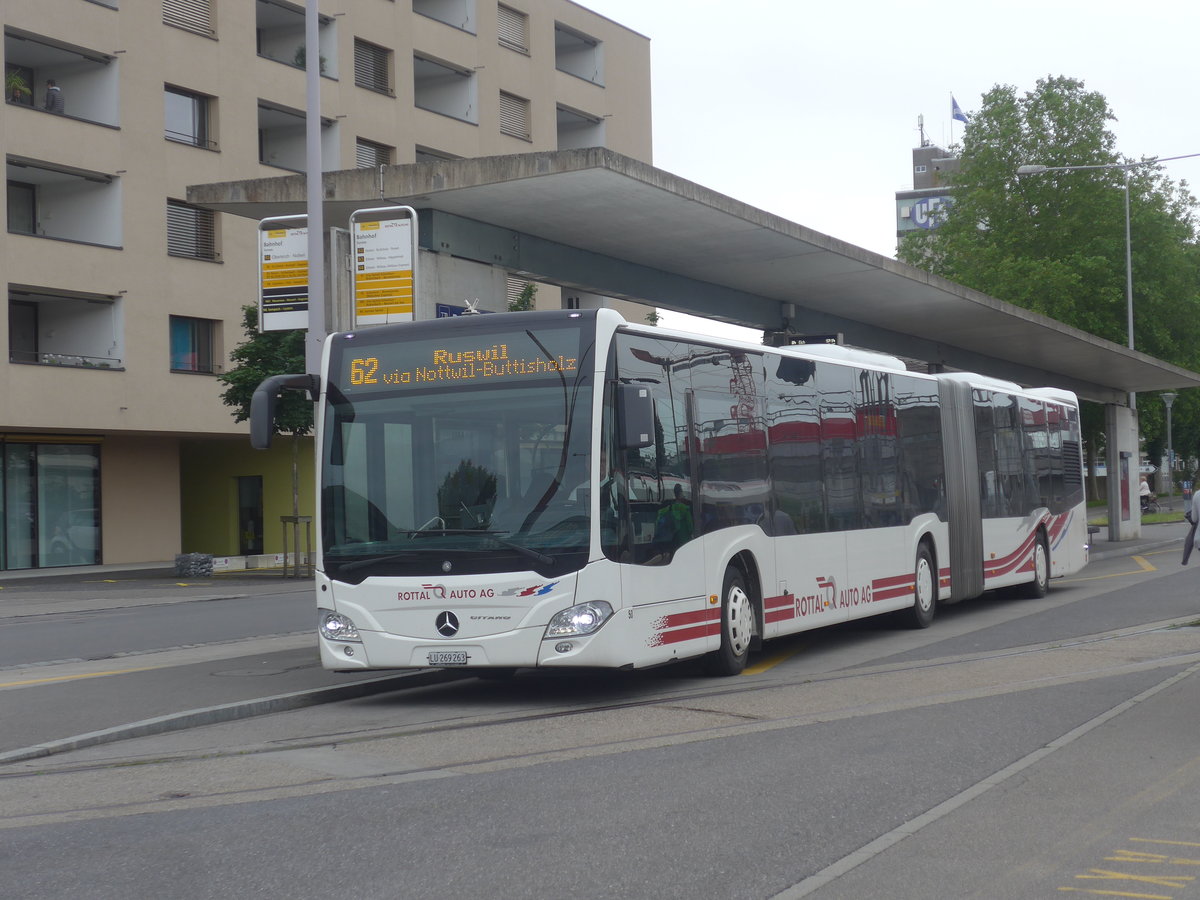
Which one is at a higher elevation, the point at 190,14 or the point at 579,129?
the point at 579,129

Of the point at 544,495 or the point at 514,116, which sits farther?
the point at 514,116

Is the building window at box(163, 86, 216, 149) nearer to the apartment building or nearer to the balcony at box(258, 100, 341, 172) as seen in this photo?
the apartment building

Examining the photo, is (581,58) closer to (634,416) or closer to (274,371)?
(274,371)

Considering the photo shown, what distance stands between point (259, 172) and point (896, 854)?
37.8 metres

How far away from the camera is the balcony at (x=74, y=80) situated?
37.0 metres

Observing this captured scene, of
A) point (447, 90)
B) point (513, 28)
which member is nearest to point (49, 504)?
point (447, 90)

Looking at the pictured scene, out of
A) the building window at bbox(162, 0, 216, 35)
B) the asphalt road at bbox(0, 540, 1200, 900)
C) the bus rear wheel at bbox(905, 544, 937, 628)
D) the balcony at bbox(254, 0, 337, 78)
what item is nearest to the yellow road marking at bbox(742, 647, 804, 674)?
the asphalt road at bbox(0, 540, 1200, 900)

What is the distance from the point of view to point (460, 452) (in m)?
10.8

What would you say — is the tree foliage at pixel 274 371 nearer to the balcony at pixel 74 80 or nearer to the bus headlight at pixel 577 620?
the balcony at pixel 74 80

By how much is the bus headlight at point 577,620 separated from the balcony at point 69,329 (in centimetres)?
2875

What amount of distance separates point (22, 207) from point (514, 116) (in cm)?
1862

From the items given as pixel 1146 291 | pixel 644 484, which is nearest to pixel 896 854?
pixel 644 484

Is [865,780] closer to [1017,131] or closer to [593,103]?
[593,103]

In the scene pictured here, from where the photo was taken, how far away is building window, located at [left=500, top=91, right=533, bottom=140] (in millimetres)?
50438
